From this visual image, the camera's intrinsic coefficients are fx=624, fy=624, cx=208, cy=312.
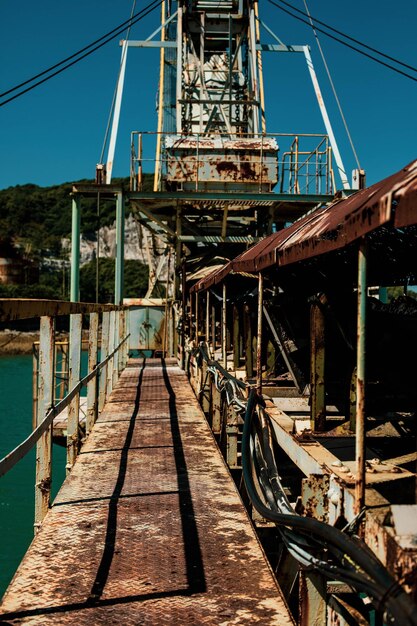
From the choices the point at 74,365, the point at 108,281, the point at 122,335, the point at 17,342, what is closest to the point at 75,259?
the point at 122,335

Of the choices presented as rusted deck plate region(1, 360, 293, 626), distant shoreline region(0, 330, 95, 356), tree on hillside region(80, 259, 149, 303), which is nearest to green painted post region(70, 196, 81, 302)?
rusted deck plate region(1, 360, 293, 626)

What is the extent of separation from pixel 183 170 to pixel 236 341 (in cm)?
914

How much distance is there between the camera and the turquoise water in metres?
13.1

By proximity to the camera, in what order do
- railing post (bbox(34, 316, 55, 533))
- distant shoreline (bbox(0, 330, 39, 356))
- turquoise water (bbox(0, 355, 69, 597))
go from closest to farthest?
railing post (bbox(34, 316, 55, 533)) < turquoise water (bbox(0, 355, 69, 597)) < distant shoreline (bbox(0, 330, 39, 356))

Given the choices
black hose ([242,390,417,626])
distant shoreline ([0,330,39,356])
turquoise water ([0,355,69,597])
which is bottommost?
turquoise water ([0,355,69,597])

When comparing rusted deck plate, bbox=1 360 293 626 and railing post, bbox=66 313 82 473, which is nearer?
rusted deck plate, bbox=1 360 293 626

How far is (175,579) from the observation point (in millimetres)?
3680

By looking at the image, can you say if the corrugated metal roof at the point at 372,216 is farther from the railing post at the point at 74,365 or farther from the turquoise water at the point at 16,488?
the turquoise water at the point at 16,488

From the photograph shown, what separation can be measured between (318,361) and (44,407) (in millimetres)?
2111

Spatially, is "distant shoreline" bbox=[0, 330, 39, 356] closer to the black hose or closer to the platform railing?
the platform railing

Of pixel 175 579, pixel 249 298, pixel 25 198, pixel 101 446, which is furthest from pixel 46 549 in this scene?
pixel 25 198

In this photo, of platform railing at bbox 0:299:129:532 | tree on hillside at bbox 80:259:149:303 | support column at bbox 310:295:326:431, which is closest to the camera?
platform railing at bbox 0:299:129:532

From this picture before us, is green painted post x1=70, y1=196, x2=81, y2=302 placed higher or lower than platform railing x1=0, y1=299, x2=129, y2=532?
higher

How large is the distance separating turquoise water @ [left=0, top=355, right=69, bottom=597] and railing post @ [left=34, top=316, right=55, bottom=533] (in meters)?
8.01
